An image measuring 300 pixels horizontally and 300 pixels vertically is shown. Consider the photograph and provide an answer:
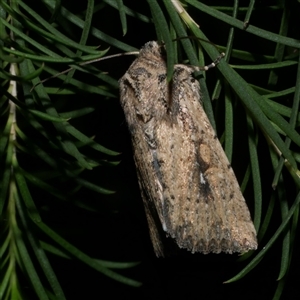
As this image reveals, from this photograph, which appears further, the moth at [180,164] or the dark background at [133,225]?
the dark background at [133,225]

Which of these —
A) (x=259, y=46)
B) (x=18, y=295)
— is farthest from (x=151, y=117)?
(x=18, y=295)

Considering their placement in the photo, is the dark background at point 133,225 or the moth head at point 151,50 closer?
the moth head at point 151,50

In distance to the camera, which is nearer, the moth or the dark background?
the moth

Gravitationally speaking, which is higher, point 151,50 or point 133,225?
point 151,50

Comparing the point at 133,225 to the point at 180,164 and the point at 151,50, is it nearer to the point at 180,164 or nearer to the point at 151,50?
the point at 180,164

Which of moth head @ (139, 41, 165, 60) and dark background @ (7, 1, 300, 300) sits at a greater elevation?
moth head @ (139, 41, 165, 60)

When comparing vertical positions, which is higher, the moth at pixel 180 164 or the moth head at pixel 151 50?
the moth head at pixel 151 50

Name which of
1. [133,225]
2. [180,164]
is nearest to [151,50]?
[180,164]

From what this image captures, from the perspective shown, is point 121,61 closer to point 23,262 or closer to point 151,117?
point 151,117
